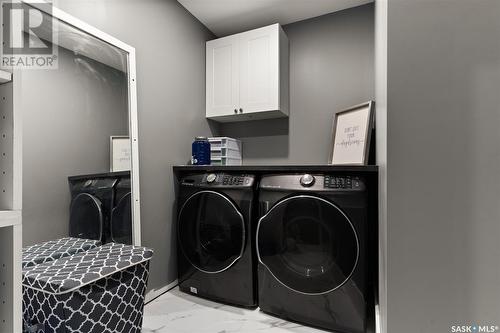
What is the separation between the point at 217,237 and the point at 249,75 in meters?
1.34

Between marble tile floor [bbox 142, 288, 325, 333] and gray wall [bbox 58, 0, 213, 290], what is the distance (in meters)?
0.22

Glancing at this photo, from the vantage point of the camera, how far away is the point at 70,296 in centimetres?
97

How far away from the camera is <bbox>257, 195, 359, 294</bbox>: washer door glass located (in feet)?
4.49

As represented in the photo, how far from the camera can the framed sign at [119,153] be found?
59.5 inches

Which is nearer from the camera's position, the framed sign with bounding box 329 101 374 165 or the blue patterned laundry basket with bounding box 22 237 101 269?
the blue patterned laundry basket with bounding box 22 237 101 269

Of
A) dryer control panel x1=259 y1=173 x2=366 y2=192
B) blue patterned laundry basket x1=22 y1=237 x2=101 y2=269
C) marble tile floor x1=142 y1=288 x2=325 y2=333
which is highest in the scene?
dryer control panel x1=259 y1=173 x2=366 y2=192

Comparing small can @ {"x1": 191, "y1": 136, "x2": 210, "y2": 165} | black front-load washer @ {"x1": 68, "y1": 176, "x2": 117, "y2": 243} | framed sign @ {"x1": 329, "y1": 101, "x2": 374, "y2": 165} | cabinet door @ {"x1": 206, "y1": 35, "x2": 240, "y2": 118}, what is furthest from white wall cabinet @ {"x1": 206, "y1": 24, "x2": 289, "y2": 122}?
black front-load washer @ {"x1": 68, "y1": 176, "x2": 117, "y2": 243}

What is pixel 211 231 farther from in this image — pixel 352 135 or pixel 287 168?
pixel 352 135

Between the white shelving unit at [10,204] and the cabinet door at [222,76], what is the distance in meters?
1.63

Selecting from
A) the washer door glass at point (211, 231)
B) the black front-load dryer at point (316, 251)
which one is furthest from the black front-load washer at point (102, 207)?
the black front-load dryer at point (316, 251)

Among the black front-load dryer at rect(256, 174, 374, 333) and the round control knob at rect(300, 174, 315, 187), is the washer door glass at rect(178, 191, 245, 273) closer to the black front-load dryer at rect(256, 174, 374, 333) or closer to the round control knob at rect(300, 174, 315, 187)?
the black front-load dryer at rect(256, 174, 374, 333)

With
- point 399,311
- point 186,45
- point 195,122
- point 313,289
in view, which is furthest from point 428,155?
point 186,45

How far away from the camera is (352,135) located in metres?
1.93

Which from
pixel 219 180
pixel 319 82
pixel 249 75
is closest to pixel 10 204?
pixel 219 180
